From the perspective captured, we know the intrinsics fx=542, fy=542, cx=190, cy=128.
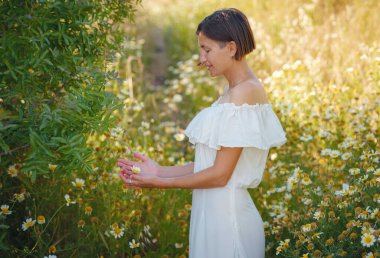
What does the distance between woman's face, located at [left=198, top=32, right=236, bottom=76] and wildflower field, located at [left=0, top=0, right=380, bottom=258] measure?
0.41 m

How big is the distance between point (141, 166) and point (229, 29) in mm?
720

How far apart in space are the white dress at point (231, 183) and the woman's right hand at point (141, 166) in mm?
231

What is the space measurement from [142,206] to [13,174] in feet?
2.77

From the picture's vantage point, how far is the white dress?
2.13m

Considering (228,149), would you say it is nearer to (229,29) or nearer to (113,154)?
(229,29)

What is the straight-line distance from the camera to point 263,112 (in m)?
2.24

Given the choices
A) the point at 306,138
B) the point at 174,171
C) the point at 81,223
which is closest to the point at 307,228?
the point at 174,171

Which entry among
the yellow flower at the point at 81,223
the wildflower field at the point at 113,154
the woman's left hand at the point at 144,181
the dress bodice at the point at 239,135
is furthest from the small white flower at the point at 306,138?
the yellow flower at the point at 81,223

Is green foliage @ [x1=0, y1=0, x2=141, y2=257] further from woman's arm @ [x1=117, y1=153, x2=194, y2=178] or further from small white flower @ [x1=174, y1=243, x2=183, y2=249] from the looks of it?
small white flower @ [x1=174, y1=243, x2=183, y2=249]

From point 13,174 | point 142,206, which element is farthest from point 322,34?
point 13,174

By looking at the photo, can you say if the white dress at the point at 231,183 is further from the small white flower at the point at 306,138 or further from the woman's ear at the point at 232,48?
the small white flower at the point at 306,138

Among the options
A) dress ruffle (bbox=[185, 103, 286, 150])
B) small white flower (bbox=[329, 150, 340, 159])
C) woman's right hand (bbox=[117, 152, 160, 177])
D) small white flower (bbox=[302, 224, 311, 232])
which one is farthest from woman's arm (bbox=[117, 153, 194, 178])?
small white flower (bbox=[329, 150, 340, 159])

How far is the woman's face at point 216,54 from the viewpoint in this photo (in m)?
2.16

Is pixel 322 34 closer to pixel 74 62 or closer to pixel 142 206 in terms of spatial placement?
pixel 142 206
